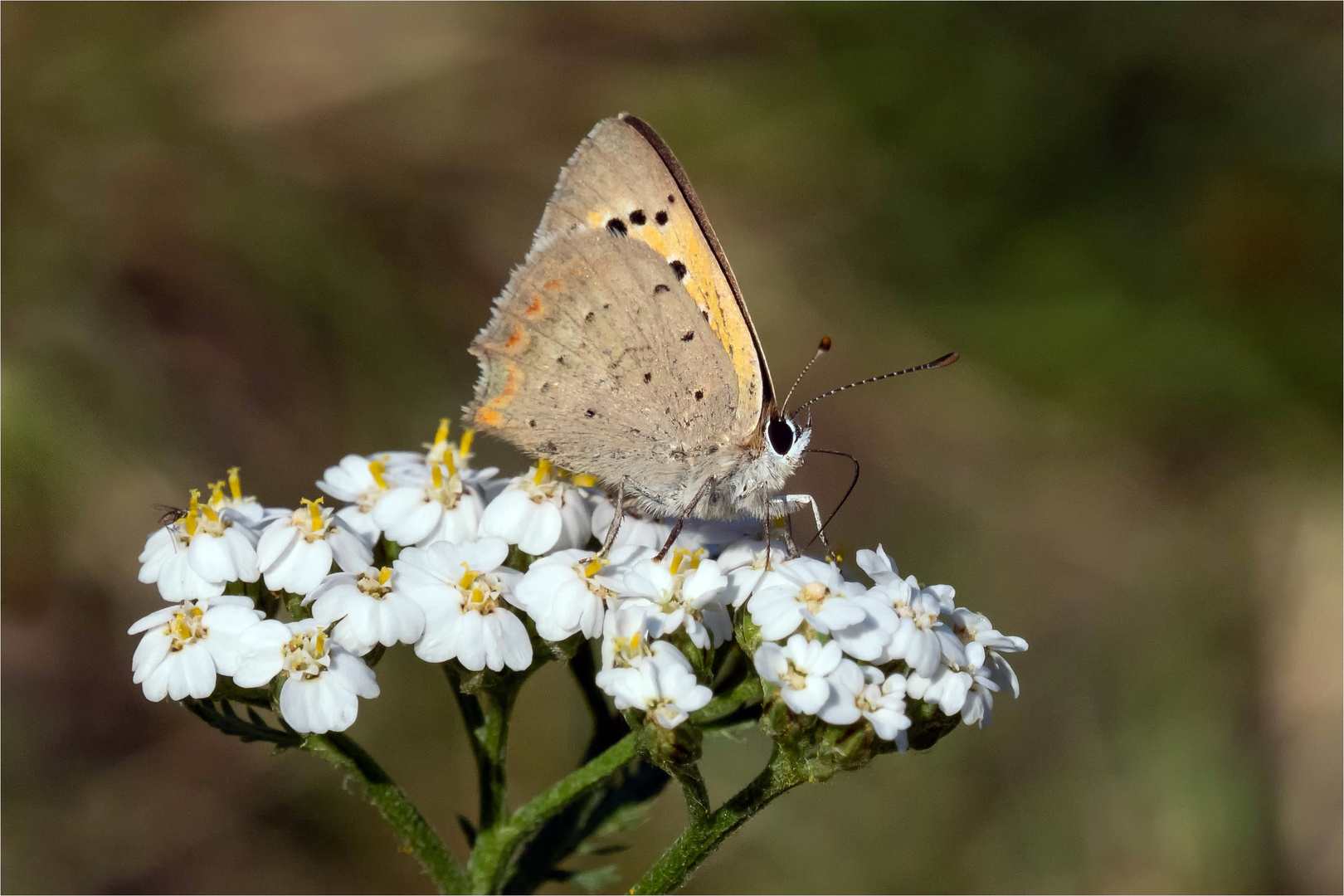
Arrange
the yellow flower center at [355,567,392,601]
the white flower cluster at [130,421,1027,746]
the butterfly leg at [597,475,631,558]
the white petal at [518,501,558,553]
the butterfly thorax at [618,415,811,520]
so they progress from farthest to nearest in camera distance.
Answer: the butterfly thorax at [618,415,811,520] < the butterfly leg at [597,475,631,558] < the white petal at [518,501,558,553] < the yellow flower center at [355,567,392,601] < the white flower cluster at [130,421,1027,746]

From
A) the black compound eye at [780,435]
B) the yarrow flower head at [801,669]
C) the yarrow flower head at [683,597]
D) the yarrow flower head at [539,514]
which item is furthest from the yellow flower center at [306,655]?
the black compound eye at [780,435]

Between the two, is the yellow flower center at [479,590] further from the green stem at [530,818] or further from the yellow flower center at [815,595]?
the yellow flower center at [815,595]

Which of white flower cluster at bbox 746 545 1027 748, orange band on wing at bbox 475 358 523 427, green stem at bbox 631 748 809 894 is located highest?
orange band on wing at bbox 475 358 523 427

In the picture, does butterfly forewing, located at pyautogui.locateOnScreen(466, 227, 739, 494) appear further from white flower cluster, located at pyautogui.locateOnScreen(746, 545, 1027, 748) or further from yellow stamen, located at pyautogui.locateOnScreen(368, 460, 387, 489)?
white flower cluster, located at pyautogui.locateOnScreen(746, 545, 1027, 748)

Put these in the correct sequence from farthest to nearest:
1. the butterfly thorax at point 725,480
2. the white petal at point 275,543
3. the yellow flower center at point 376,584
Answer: the butterfly thorax at point 725,480 < the white petal at point 275,543 < the yellow flower center at point 376,584

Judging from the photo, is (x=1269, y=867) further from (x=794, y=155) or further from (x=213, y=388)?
(x=213, y=388)

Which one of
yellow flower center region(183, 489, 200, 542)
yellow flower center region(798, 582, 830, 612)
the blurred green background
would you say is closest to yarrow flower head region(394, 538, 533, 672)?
yellow flower center region(183, 489, 200, 542)
